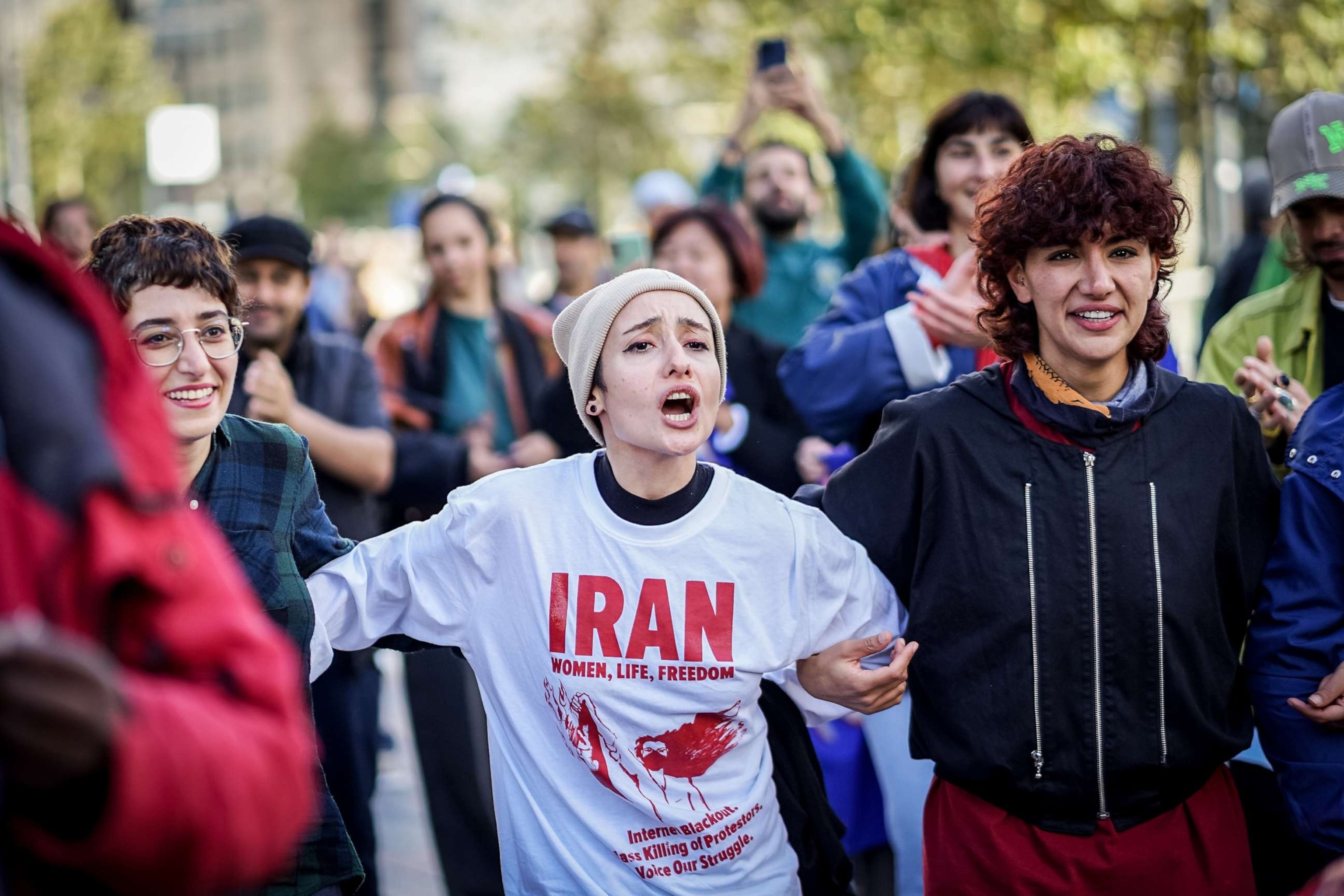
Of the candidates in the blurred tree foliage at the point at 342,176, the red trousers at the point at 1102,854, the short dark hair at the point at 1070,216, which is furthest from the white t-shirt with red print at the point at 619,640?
the blurred tree foliage at the point at 342,176

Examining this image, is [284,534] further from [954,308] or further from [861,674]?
[954,308]

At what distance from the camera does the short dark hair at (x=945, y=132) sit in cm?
448

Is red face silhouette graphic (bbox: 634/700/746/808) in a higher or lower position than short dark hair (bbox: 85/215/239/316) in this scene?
lower

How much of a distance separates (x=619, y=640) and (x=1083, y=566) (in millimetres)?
984

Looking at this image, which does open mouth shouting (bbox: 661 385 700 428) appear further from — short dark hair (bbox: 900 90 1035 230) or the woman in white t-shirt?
→ short dark hair (bbox: 900 90 1035 230)

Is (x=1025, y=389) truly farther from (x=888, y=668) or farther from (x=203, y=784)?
(x=203, y=784)

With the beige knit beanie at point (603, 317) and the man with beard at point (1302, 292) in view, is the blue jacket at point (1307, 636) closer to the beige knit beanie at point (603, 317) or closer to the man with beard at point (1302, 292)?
the man with beard at point (1302, 292)

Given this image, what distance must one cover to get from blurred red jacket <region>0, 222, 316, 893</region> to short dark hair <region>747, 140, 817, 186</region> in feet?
20.1

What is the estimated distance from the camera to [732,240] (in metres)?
5.79

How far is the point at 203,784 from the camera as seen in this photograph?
1.47 metres

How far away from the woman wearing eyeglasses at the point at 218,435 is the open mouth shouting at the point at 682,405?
2.69ft

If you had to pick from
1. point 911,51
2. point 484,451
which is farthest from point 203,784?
point 911,51

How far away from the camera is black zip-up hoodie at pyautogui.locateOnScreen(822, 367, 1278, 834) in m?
3.01

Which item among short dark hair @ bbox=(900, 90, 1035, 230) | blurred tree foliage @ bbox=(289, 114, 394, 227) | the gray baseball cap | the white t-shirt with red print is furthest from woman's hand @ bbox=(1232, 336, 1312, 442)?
blurred tree foliage @ bbox=(289, 114, 394, 227)
